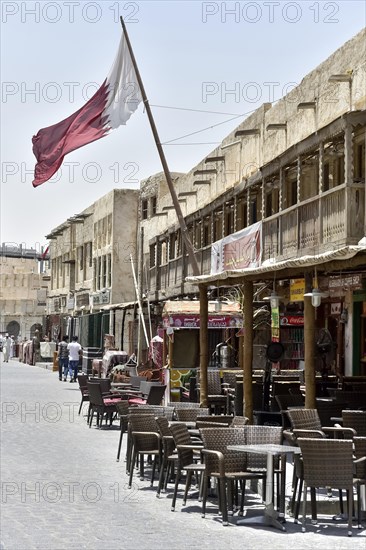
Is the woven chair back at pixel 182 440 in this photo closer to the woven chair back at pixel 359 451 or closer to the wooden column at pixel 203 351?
the woven chair back at pixel 359 451

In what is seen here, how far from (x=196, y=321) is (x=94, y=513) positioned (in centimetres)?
1478

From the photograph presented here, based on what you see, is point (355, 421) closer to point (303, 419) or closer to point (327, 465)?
point (303, 419)

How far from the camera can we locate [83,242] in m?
68.2

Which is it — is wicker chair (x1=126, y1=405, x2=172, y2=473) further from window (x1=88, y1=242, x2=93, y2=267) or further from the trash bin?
window (x1=88, y1=242, x2=93, y2=267)

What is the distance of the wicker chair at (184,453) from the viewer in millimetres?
13227

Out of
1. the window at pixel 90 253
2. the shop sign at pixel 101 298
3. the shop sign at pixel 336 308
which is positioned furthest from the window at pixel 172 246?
the window at pixel 90 253

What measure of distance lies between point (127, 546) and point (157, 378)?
1973 centimetres

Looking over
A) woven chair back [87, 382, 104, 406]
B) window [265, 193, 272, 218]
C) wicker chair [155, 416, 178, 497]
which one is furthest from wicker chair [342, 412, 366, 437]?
window [265, 193, 272, 218]

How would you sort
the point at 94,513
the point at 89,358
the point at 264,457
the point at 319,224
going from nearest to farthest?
the point at 94,513 < the point at 264,457 < the point at 319,224 < the point at 89,358

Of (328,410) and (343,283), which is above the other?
(343,283)

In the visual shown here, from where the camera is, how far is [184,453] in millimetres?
13492

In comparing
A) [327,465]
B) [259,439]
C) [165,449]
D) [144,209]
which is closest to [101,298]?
[144,209]

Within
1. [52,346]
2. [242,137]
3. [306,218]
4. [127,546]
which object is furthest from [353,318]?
[52,346]

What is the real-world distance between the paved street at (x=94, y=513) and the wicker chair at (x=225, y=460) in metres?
0.37
